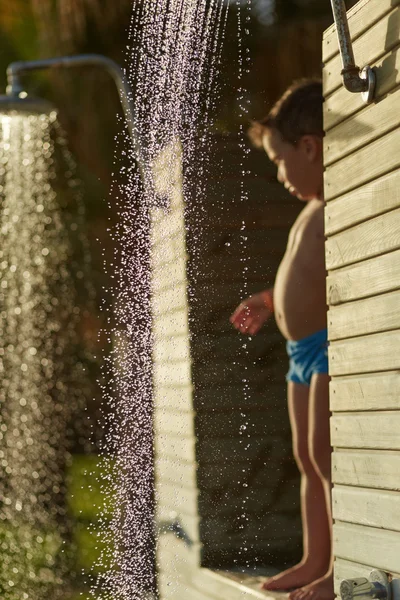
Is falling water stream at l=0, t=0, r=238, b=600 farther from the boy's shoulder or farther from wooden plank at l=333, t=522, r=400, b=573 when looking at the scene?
wooden plank at l=333, t=522, r=400, b=573

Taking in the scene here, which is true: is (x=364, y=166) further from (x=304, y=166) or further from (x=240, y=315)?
(x=240, y=315)

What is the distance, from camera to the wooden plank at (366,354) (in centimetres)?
272

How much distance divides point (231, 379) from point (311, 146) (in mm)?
1144

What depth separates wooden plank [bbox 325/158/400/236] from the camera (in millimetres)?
2705

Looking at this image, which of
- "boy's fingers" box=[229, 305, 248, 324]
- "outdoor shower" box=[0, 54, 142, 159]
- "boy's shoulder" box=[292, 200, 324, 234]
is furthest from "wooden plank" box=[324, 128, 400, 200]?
"outdoor shower" box=[0, 54, 142, 159]

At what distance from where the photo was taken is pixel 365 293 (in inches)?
114

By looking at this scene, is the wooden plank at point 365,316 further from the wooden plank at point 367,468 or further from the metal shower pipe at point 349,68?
the metal shower pipe at point 349,68

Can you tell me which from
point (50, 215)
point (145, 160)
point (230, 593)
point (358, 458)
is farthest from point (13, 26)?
point (358, 458)

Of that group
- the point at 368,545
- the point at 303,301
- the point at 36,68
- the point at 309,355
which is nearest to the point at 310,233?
the point at 303,301

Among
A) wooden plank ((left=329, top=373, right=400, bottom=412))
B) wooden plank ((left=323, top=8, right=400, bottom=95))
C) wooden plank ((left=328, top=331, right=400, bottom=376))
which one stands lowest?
wooden plank ((left=329, top=373, right=400, bottom=412))

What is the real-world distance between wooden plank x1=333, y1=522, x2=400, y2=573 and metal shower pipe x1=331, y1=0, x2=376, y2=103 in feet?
3.52

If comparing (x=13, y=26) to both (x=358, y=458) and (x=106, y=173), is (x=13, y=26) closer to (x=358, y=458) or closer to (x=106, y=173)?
Answer: (x=106, y=173)

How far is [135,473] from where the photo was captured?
5605mm

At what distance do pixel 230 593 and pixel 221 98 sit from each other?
2796mm
